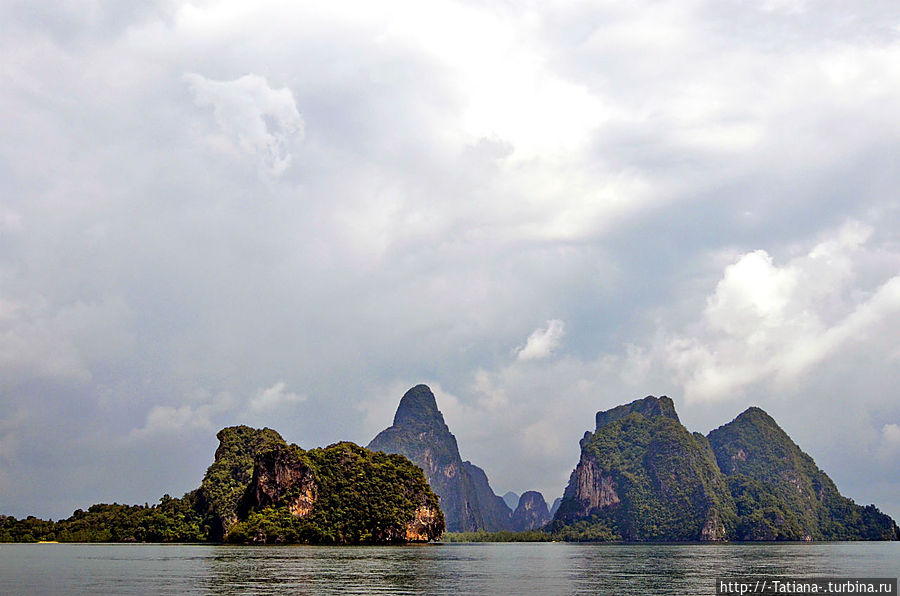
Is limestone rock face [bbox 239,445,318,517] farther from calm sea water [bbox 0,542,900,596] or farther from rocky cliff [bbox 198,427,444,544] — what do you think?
calm sea water [bbox 0,542,900,596]

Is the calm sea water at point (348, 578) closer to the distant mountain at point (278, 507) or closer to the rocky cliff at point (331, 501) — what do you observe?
the rocky cliff at point (331, 501)

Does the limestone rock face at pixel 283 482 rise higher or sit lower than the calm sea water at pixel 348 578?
higher

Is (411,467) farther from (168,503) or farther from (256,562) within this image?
(256,562)

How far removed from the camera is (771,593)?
144 feet

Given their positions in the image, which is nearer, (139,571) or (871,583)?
(871,583)

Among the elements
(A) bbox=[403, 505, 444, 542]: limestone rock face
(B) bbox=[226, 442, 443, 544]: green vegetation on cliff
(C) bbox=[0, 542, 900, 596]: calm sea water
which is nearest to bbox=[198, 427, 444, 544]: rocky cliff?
(B) bbox=[226, 442, 443, 544]: green vegetation on cliff

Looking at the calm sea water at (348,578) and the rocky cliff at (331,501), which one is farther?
the rocky cliff at (331,501)

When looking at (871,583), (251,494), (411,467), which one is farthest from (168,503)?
(871,583)

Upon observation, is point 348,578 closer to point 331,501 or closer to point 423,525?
point 331,501

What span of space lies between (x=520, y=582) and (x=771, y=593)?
16.0 metres

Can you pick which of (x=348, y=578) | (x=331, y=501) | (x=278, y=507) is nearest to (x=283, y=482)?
(x=278, y=507)

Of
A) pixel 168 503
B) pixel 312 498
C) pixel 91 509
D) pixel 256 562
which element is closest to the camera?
pixel 256 562

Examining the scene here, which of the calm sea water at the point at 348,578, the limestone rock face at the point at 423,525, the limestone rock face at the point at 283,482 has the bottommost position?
the limestone rock face at the point at 423,525

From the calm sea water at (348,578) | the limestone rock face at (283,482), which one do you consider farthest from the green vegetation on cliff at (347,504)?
the calm sea water at (348,578)
